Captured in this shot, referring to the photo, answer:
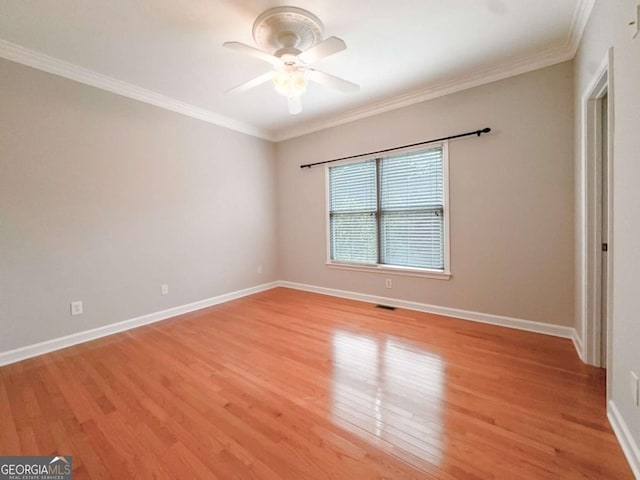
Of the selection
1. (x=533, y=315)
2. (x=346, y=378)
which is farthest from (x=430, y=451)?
(x=533, y=315)

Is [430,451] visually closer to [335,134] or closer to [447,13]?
[447,13]

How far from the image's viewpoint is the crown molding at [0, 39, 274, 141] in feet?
7.77

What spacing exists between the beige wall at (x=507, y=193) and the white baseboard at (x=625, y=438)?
52.7 inches

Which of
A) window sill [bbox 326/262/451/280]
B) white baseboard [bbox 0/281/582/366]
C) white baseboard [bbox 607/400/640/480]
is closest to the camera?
white baseboard [bbox 607/400/640/480]

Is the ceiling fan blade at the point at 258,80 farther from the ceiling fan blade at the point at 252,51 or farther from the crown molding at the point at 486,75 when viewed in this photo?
the crown molding at the point at 486,75

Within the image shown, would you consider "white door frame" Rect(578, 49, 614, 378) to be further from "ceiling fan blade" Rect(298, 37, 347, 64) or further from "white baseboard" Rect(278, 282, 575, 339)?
"ceiling fan blade" Rect(298, 37, 347, 64)

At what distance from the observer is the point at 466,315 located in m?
3.14

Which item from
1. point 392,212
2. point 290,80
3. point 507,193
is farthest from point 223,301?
point 507,193

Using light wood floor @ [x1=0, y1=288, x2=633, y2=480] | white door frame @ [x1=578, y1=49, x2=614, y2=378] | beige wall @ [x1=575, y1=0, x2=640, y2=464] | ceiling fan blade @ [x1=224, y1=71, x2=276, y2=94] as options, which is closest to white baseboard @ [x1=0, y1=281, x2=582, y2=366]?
light wood floor @ [x1=0, y1=288, x2=633, y2=480]

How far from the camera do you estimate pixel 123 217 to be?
305 cm

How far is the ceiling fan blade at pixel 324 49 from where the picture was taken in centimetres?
188

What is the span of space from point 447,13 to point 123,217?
3.58 metres

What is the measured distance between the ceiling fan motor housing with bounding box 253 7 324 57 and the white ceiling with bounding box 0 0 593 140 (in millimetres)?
52

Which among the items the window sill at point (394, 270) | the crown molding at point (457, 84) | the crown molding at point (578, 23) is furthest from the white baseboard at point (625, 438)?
the crown molding at point (457, 84)
